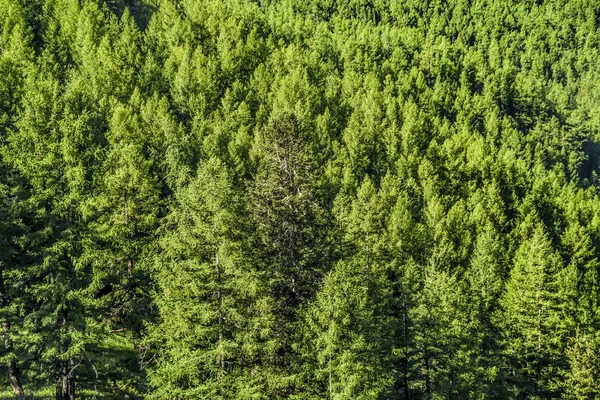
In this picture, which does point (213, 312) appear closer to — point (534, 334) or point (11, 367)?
point (11, 367)

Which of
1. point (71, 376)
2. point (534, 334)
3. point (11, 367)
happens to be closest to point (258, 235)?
point (71, 376)

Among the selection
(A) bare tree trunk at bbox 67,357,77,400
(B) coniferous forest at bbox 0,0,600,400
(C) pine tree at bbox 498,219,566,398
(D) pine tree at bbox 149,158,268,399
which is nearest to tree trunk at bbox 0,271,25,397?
(B) coniferous forest at bbox 0,0,600,400

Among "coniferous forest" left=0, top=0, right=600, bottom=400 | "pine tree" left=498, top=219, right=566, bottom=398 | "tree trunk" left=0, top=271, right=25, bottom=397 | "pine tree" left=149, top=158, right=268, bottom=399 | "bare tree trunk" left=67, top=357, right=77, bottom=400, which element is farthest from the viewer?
"pine tree" left=498, top=219, right=566, bottom=398

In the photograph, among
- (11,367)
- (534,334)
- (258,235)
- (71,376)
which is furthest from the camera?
(534,334)

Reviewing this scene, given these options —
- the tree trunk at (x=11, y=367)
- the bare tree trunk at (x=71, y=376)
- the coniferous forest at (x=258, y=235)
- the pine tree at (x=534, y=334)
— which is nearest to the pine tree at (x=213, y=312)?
the coniferous forest at (x=258, y=235)

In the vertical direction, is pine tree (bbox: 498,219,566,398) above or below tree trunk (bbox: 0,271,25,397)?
below

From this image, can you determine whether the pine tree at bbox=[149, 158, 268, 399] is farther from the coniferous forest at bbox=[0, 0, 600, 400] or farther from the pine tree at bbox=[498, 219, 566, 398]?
the pine tree at bbox=[498, 219, 566, 398]

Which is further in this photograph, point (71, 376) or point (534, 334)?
point (534, 334)

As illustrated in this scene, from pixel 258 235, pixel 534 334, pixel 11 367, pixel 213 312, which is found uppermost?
pixel 258 235

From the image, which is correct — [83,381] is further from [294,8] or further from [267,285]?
[294,8]

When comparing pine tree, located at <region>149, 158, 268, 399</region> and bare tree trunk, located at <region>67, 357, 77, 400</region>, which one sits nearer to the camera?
pine tree, located at <region>149, 158, 268, 399</region>
